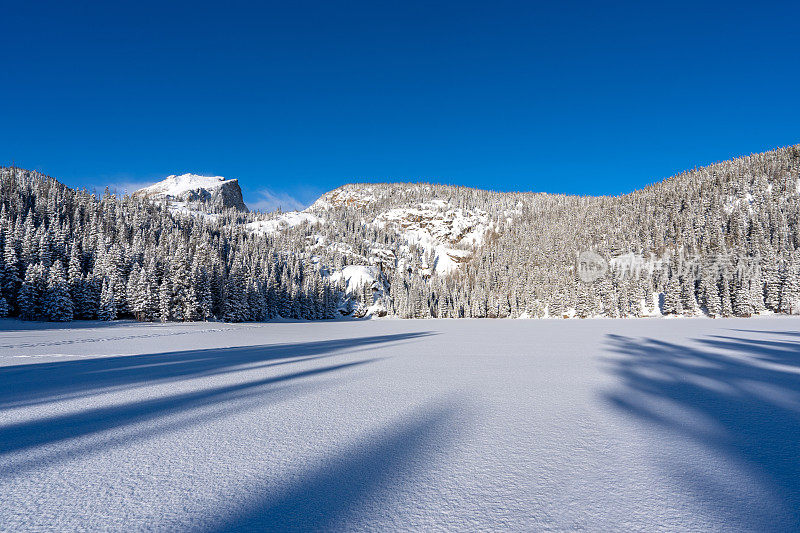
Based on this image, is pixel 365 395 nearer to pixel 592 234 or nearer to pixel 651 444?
pixel 651 444

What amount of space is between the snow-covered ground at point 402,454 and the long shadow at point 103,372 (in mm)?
129

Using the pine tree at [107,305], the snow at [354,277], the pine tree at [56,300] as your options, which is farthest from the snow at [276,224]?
the pine tree at [56,300]

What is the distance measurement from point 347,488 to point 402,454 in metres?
0.94

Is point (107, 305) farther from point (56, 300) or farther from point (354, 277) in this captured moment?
point (354, 277)

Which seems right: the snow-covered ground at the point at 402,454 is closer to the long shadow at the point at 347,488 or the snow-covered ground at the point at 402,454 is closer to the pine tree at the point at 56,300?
the long shadow at the point at 347,488

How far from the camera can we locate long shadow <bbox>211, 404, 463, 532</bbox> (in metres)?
2.38

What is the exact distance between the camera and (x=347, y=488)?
287 centimetres

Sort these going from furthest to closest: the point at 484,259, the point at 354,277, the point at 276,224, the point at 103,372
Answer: the point at 276,224
the point at 484,259
the point at 354,277
the point at 103,372

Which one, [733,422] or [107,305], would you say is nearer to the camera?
[733,422]

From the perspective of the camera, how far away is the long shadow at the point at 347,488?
7.82 feet

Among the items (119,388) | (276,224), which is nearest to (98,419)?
(119,388)

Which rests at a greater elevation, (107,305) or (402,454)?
(402,454)

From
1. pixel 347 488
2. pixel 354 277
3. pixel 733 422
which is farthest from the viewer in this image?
pixel 354 277

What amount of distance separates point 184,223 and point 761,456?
15276 cm
